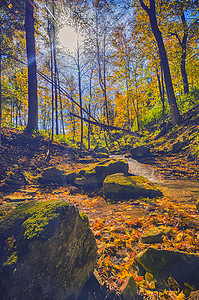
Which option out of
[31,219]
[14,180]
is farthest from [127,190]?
[14,180]

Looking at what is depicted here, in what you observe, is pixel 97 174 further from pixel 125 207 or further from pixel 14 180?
pixel 14 180

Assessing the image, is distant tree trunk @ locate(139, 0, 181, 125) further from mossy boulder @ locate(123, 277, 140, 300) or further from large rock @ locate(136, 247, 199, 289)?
mossy boulder @ locate(123, 277, 140, 300)

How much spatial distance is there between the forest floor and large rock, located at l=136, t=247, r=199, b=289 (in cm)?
10

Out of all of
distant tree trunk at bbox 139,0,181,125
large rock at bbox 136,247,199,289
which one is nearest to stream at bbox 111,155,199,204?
large rock at bbox 136,247,199,289

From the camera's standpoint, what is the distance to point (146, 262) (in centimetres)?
166

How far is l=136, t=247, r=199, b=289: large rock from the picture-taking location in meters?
1.45

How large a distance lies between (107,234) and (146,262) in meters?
1.06

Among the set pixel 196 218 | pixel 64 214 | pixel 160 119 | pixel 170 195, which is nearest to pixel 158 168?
pixel 170 195

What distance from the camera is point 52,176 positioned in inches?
257

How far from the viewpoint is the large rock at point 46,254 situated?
1.19 m

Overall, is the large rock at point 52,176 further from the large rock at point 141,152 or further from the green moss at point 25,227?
the large rock at point 141,152

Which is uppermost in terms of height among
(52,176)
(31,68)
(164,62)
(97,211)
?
(164,62)

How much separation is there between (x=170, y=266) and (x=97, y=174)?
4761 mm

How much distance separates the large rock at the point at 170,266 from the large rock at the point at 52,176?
5390 millimetres
